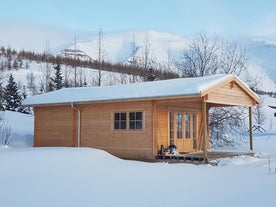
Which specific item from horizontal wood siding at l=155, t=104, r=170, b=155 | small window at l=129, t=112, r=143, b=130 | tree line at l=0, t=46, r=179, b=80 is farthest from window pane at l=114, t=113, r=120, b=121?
tree line at l=0, t=46, r=179, b=80

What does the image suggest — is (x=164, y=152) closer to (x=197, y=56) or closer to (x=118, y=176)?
(x=118, y=176)

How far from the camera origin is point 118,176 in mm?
10977

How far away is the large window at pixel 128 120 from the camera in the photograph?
51.5 ft

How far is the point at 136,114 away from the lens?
51.8 ft

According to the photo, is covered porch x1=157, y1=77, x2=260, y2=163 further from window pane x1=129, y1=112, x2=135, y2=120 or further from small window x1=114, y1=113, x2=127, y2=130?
small window x1=114, y1=113, x2=127, y2=130

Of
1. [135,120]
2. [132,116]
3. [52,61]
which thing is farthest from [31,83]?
[135,120]

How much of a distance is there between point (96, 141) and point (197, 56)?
14.7 meters

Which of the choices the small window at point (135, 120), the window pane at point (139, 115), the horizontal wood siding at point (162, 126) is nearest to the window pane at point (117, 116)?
the small window at point (135, 120)

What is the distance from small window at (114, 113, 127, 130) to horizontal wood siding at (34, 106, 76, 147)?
2199mm

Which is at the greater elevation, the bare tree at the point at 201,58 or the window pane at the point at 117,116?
the bare tree at the point at 201,58

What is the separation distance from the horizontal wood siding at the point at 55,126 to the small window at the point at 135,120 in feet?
9.84

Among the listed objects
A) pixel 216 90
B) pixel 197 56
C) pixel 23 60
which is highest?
pixel 23 60

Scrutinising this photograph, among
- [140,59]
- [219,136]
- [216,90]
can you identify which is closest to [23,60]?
[140,59]

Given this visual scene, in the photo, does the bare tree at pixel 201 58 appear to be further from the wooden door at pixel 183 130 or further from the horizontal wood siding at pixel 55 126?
the horizontal wood siding at pixel 55 126
